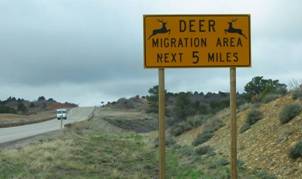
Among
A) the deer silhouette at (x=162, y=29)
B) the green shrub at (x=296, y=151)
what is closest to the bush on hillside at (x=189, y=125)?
the green shrub at (x=296, y=151)

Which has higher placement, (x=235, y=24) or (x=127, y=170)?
(x=235, y=24)

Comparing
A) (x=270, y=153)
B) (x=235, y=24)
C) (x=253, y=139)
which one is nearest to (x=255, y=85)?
(x=253, y=139)

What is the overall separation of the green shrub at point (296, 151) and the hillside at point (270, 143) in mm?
158

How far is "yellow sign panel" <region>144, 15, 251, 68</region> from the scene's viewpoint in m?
11.4

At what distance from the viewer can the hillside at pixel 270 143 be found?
1974 cm

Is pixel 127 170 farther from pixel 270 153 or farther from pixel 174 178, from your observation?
pixel 270 153

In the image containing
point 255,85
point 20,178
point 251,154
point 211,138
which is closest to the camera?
point 20,178

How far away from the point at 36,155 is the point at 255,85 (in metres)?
32.5

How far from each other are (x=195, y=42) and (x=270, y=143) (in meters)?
13.3

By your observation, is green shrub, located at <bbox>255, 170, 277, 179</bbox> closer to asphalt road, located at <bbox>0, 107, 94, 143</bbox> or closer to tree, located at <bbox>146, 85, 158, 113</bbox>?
asphalt road, located at <bbox>0, 107, 94, 143</bbox>

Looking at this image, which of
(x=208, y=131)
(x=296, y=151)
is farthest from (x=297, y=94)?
(x=208, y=131)

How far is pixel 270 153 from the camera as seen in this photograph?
2242cm

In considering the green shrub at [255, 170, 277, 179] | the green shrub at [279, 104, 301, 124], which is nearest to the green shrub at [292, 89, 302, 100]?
the green shrub at [279, 104, 301, 124]

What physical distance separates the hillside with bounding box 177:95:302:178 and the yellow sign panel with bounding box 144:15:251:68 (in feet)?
24.6
